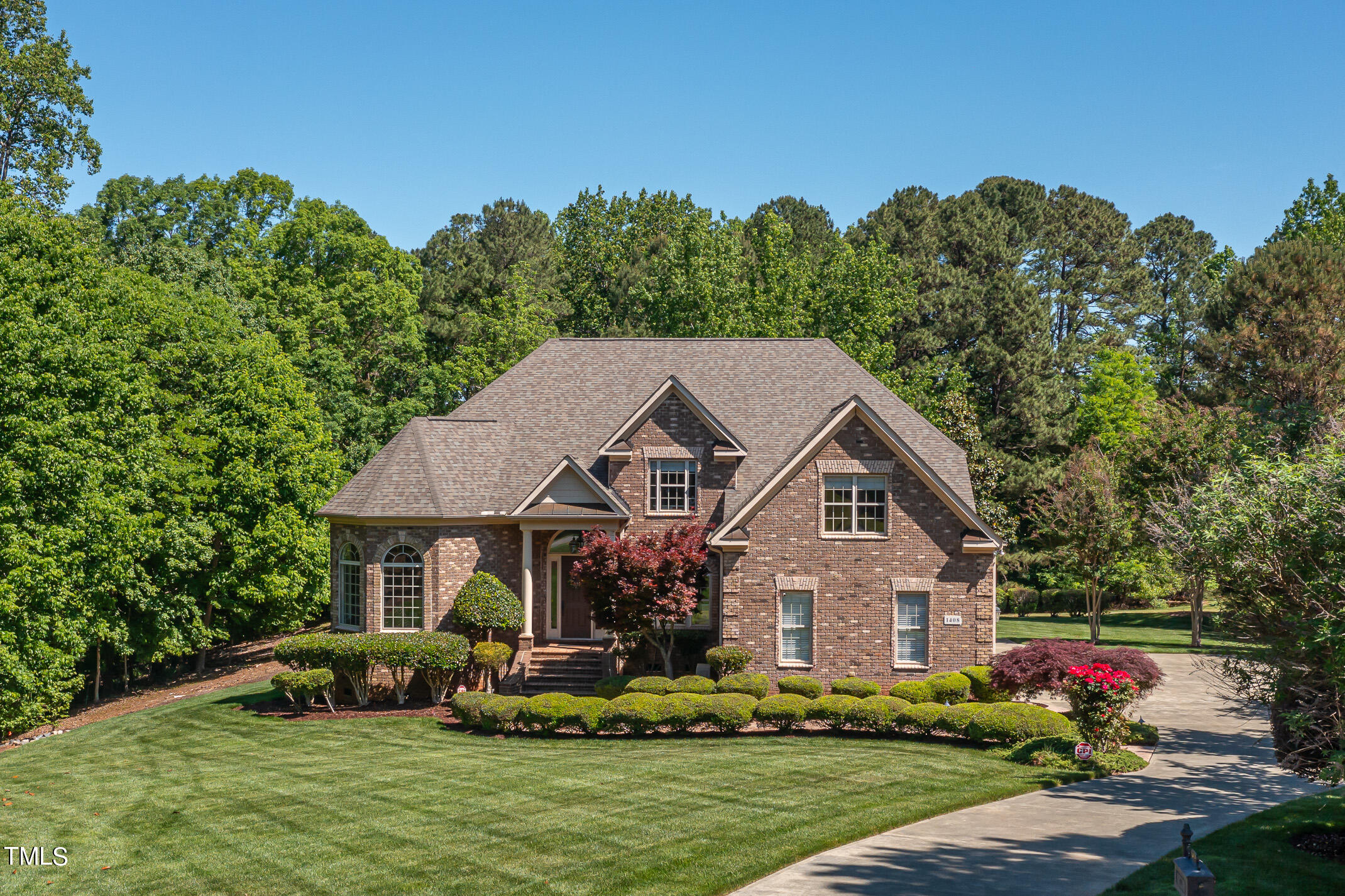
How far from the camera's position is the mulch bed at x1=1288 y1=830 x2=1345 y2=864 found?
12.9 m

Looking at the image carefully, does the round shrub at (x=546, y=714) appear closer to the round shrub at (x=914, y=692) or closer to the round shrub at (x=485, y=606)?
the round shrub at (x=485, y=606)

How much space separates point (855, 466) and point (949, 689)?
6068 millimetres

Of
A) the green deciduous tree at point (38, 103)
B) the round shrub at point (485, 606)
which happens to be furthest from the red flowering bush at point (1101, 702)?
the green deciduous tree at point (38, 103)

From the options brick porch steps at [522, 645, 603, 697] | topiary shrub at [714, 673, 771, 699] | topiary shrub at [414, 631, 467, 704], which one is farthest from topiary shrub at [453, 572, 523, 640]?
topiary shrub at [714, 673, 771, 699]

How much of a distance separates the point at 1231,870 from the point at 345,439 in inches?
1556

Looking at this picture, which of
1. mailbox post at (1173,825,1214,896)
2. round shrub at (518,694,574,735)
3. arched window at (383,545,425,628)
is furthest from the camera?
arched window at (383,545,425,628)

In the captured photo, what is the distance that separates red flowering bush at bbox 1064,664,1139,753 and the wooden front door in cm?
1457

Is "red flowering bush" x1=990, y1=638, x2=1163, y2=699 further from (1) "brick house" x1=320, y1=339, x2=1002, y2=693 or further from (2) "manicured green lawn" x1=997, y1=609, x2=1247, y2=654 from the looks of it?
(2) "manicured green lawn" x1=997, y1=609, x2=1247, y2=654

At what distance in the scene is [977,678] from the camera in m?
24.2

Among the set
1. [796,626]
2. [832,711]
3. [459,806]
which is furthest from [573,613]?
[459,806]

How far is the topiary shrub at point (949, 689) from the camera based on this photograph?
78.5ft

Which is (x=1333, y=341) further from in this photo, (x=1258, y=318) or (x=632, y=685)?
(x=632, y=685)

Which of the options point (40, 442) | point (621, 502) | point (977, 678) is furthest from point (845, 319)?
point (40, 442)

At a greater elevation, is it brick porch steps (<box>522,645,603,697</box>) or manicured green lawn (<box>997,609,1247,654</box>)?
brick porch steps (<box>522,645,603,697</box>)
